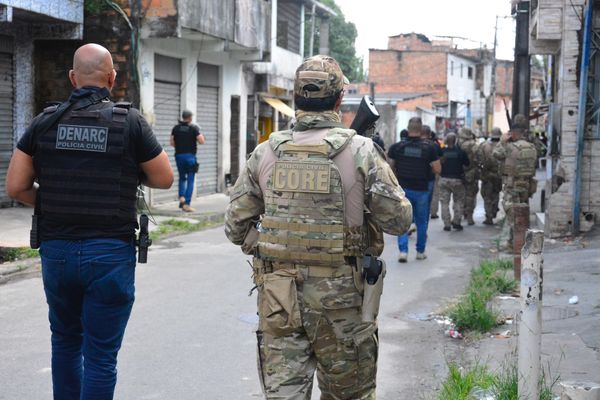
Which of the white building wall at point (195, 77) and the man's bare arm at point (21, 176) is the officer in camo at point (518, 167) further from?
the man's bare arm at point (21, 176)

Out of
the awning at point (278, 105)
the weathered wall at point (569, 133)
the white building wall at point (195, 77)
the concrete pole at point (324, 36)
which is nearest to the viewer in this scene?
the weathered wall at point (569, 133)

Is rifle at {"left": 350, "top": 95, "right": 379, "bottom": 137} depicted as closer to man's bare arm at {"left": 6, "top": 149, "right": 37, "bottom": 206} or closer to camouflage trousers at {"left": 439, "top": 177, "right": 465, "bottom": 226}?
man's bare arm at {"left": 6, "top": 149, "right": 37, "bottom": 206}

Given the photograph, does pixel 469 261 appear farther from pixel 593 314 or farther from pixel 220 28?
pixel 220 28

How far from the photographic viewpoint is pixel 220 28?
19062 millimetres

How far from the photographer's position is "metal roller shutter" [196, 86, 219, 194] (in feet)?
68.0

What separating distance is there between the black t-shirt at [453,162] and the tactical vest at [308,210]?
11.3 m

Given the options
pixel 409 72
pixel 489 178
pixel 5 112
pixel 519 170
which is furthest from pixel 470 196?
pixel 409 72

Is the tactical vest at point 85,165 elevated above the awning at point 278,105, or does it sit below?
below

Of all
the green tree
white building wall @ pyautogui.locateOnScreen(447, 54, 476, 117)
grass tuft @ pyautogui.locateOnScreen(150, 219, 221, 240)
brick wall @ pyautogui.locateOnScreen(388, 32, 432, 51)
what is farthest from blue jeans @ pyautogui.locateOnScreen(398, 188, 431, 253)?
brick wall @ pyautogui.locateOnScreen(388, 32, 432, 51)

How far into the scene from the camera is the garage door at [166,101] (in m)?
18.1

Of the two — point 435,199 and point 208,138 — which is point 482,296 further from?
point 208,138

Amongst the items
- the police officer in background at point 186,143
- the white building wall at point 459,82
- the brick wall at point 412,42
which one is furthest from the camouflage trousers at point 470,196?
the brick wall at point 412,42

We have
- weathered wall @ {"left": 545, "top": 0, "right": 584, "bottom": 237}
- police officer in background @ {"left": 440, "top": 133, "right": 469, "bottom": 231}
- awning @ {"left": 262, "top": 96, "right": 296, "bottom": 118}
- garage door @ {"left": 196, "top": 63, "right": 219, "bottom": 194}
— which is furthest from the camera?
awning @ {"left": 262, "top": 96, "right": 296, "bottom": 118}

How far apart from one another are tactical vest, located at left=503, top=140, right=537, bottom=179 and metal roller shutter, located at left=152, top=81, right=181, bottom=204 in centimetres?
783
